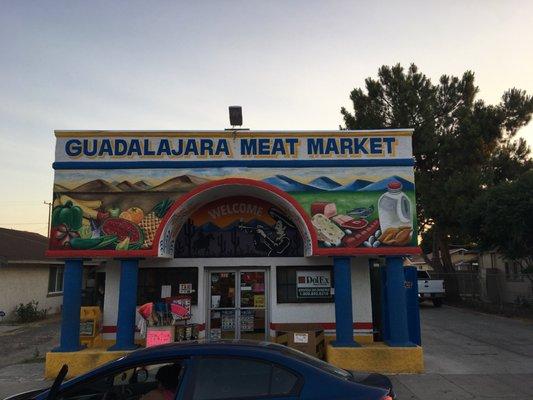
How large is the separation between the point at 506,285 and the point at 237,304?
67.7 feet

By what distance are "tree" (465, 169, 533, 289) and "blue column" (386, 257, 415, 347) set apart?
12592 millimetres

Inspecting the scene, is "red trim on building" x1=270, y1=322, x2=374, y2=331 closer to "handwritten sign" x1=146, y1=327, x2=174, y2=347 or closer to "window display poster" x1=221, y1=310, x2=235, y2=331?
"window display poster" x1=221, y1=310, x2=235, y2=331

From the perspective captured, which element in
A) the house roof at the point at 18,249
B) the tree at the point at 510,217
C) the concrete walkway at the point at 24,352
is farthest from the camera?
the house roof at the point at 18,249

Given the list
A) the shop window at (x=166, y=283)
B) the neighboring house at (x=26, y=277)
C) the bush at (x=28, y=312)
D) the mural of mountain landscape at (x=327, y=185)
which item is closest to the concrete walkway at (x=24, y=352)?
the bush at (x=28, y=312)

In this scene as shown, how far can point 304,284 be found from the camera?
11555 mm

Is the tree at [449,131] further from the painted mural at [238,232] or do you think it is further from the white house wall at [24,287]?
the white house wall at [24,287]

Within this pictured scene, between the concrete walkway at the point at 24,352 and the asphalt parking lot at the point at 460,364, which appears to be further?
the concrete walkway at the point at 24,352

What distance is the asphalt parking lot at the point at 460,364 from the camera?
28.0 ft

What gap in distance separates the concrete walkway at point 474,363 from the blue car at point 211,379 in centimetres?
466

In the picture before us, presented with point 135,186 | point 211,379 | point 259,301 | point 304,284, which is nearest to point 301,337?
point 304,284

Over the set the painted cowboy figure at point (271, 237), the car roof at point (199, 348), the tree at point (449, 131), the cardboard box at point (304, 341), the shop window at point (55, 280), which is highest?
the tree at point (449, 131)

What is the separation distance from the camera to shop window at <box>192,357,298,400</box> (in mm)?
3980

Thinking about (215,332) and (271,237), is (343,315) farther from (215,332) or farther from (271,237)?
(215,332)

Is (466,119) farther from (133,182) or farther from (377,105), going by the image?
(133,182)
